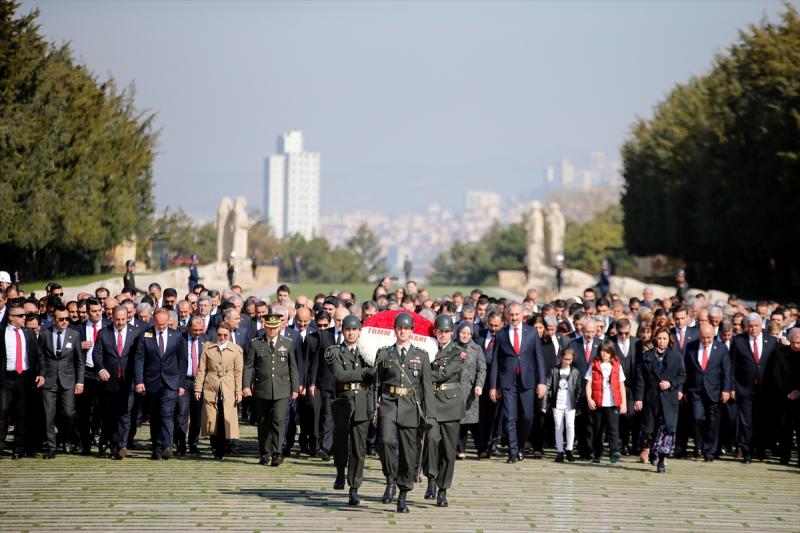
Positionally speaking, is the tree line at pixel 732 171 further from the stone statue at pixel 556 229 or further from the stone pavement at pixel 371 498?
the stone pavement at pixel 371 498

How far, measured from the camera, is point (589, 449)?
1858 centimetres

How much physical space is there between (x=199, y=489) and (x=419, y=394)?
2.81 meters

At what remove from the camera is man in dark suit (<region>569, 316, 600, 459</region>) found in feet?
60.6

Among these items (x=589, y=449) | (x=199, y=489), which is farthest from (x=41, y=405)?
(x=589, y=449)

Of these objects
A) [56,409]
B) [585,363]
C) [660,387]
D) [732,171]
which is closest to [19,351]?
[56,409]

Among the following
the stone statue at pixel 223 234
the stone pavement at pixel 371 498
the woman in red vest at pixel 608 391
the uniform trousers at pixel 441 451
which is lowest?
the stone pavement at pixel 371 498

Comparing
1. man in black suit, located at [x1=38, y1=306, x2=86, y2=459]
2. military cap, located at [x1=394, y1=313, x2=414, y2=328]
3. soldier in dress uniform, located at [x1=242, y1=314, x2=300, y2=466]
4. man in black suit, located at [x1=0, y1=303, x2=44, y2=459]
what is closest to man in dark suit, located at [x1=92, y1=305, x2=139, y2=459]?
man in black suit, located at [x1=38, y1=306, x2=86, y2=459]

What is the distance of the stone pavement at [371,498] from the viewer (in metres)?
13.2

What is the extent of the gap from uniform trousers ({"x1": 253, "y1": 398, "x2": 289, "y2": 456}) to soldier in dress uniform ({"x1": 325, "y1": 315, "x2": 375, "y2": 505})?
1.97 meters

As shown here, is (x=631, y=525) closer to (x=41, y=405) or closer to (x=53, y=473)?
(x=53, y=473)

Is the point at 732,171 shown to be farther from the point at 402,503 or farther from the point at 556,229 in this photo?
the point at 402,503

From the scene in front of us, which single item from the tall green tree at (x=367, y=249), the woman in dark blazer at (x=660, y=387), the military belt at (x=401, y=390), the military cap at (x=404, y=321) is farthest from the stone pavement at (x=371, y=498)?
the tall green tree at (x=367, y=249)

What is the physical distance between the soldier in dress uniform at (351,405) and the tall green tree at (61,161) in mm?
29295

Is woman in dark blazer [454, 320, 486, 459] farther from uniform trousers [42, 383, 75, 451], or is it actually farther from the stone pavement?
uniform trousers [42, 383, 75, 451]
